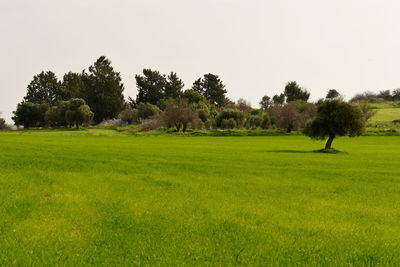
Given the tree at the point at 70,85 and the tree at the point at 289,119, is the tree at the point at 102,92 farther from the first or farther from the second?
the tree at the point at 289,119

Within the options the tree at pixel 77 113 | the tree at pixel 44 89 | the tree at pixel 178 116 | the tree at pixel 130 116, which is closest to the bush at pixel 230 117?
the tree at pixel 178 116

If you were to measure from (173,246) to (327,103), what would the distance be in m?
44.9

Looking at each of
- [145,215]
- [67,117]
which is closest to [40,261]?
[145,215]

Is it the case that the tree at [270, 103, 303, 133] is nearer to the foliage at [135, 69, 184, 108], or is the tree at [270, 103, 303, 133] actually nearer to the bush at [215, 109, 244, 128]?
the bush at [215, 109, 244, 128]

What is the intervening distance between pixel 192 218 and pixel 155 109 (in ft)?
429

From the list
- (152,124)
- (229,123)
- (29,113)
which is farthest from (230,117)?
(29,113)

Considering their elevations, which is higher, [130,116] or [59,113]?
[59,113]

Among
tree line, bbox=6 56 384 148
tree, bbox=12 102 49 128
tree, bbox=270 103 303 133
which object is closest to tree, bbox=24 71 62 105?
tree line, bbox=6 56 384 148

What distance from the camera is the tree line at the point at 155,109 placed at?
49906mm

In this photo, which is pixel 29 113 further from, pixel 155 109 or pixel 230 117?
pixel 230 117

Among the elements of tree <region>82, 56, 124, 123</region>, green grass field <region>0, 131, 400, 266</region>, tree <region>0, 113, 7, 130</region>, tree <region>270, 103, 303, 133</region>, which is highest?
Answer: tree <region>82, 56, 124, 123</region>

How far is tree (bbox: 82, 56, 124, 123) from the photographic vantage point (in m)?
148

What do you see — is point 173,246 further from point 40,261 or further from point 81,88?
point 81,88

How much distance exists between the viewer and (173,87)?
18712cm
